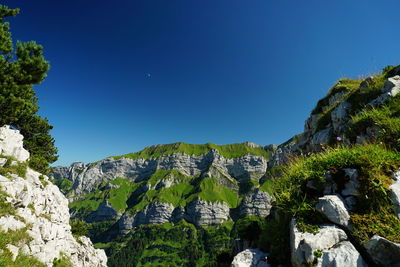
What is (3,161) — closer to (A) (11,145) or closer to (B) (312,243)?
(A) (11,145)

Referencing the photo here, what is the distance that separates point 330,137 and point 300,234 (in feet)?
45.5

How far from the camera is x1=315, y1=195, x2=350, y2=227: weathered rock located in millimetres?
5879

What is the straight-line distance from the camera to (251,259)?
764cm

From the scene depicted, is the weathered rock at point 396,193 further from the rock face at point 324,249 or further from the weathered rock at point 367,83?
the weathered rock at point 367,83

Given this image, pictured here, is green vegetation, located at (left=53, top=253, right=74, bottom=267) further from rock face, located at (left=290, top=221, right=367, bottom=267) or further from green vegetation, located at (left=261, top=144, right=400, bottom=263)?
rock face, located at (left=290, top=221, right=367, bottom=267)

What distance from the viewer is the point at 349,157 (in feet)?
Result: 23.6

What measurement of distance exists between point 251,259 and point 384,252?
4.63m

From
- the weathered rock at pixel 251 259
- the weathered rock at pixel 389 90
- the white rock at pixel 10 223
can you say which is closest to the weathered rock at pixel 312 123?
the weathered rock at pixel 389 90

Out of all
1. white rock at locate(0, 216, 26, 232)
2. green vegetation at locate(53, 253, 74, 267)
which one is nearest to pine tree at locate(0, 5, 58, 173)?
white rock at locate(0, 216, 26, 232)

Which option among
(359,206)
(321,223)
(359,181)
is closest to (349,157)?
(359,181)

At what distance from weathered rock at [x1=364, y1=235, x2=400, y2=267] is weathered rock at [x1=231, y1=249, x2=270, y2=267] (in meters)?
3.63

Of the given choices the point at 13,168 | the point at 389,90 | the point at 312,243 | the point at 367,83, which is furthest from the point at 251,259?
the point at 13,168

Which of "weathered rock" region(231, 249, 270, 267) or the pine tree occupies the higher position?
the pine tree

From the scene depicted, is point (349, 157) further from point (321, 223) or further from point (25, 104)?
point (25, 104)
